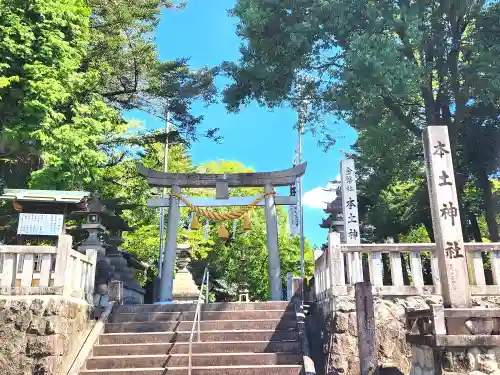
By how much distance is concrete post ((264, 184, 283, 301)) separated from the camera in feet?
44.1

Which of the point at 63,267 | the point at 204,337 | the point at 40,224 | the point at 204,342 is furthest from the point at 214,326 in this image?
the point at 40,224

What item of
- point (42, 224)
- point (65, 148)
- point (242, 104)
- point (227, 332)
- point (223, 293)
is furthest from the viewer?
point (223, 293)

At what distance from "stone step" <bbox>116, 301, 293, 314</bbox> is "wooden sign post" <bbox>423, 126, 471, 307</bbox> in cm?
473

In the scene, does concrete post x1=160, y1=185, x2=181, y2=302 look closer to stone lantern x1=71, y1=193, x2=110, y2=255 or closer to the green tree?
stone lantern x1=71, y1=193, x2=110, y2=255

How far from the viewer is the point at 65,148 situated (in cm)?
1448

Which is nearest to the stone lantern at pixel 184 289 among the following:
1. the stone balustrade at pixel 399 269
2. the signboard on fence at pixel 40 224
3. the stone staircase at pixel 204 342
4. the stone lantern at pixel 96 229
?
the stone lantern at pixel 96 229

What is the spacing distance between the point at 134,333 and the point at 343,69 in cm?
923

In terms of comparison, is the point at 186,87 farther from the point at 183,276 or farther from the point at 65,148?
the point at 183,276

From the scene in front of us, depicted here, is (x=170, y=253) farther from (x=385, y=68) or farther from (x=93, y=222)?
(x=385, y=68)

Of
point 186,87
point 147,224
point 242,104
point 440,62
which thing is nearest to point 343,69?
point 440,62

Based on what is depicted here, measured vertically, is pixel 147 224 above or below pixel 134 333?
above

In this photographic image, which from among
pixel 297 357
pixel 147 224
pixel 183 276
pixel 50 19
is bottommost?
pixel 297 357

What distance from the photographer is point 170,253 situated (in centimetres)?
1402

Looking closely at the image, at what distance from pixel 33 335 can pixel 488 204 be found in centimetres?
1442
